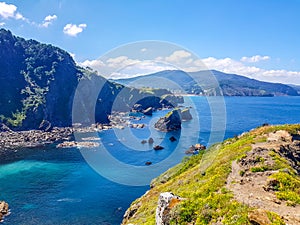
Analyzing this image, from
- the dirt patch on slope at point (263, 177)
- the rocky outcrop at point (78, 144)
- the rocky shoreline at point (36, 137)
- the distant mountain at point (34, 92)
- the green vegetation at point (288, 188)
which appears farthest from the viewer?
the distant mountain at point (34, 92)

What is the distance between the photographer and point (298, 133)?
3772 centimetres

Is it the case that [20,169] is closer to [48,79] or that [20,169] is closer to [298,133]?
[298,133]

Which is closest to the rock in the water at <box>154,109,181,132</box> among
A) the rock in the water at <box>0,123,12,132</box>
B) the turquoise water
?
the turquoise water

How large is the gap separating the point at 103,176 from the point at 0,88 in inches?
4843

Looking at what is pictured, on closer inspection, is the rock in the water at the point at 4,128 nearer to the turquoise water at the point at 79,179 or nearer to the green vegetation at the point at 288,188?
the turquoise water at the point at 79,179

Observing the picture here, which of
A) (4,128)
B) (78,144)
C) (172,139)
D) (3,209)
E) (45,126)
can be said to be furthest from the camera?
(45,126)

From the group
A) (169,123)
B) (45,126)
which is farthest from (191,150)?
(45,126)

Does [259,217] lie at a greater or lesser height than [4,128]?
greater

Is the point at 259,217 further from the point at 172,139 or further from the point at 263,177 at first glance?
the point at 172,139

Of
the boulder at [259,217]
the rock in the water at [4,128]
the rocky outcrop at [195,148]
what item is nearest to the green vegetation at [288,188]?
the boulder at [259,217]

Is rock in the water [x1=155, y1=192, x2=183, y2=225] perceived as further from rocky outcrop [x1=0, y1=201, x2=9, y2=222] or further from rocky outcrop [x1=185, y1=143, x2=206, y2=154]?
rocky outcrop [x1=185, y1=143, x2=206, y2=154]

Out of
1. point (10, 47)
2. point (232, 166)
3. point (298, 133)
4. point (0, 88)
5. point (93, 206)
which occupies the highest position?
point (10, 47)

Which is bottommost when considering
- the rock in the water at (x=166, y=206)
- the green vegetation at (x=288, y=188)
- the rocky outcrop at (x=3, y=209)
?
the rocky outcrop at (x=3, y=209)

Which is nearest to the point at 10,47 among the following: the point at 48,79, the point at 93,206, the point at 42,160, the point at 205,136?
the point at 48,79
